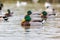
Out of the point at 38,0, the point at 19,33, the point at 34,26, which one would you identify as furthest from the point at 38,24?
the point at 38,0

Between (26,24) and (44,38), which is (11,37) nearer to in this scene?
(44,38)

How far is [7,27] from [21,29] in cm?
59

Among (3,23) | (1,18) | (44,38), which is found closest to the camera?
(44,38)

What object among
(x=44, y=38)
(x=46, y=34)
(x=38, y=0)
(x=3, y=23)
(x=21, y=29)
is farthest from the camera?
(x=38, y=0)

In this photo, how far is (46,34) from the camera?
7.59 metres

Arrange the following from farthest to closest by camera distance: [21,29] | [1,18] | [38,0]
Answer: [38,0] → [1,18] → [21,29]

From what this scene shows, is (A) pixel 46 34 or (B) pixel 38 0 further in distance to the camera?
(B) pixel 38 0

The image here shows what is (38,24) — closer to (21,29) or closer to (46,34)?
(21,29)

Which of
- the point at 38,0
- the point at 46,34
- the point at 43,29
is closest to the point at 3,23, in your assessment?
the point at 43,29

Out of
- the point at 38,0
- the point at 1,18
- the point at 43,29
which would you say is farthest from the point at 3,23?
the point at 38,0

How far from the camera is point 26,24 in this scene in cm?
879

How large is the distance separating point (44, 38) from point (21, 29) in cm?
151

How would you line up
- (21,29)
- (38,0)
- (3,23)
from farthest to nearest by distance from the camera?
(38,0) < (3,23) < (21,29)

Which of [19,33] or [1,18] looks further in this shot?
[1,18]
